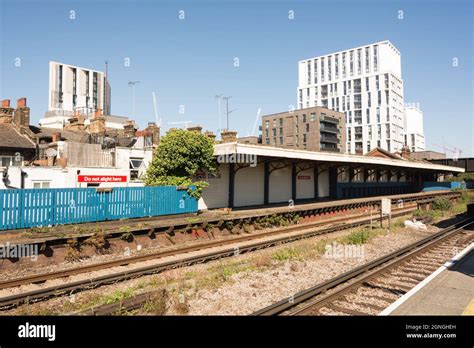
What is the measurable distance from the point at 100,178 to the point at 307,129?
7629cm

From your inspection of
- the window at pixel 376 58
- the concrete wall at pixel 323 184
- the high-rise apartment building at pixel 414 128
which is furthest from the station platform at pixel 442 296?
the high-rise apartment building at pixel 414 128

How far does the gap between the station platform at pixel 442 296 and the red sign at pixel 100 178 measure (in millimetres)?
21232

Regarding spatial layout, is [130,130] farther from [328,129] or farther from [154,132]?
[328,129]

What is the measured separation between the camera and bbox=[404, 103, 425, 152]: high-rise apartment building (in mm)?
155875

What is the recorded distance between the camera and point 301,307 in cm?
814

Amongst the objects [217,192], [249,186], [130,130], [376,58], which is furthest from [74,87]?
[217,192]

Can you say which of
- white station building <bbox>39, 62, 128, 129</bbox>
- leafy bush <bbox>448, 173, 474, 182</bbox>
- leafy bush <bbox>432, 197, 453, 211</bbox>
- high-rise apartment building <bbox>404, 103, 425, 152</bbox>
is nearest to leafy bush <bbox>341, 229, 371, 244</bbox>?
leafy bush <bbox>432, 197, 453, 211</bbox>

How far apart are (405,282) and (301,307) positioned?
437 centimetres

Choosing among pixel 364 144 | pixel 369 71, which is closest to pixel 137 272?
pixel 364 144

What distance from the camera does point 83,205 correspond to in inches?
709

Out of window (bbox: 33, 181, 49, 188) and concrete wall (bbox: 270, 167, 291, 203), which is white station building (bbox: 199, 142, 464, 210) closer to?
concrete wall (bbox: 270, 167, 291, 203)

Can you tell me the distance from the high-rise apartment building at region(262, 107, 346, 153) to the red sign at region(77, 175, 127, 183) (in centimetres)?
7058

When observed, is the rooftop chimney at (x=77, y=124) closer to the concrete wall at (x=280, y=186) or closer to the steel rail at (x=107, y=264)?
the concrete wall at (x=280, y=186)
